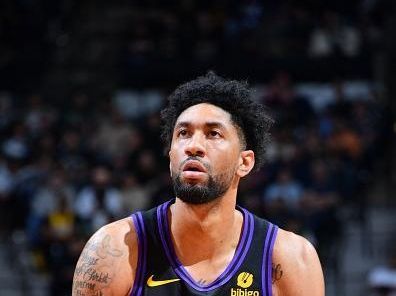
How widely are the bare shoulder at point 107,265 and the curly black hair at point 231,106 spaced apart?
0.63 m

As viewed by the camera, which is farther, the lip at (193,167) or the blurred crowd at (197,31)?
the blurred crowd at (197,31)

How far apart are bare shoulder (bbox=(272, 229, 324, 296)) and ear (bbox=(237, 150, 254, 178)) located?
40 centimetres

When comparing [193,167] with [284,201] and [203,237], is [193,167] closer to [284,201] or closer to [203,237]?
[203,237]

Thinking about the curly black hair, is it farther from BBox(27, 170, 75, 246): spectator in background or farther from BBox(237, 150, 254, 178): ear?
BBox(27, 170, 75, 246): spectator in background

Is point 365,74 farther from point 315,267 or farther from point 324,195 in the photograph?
point 315,267

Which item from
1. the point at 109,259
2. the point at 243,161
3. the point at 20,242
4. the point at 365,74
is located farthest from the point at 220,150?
the point at 365,74

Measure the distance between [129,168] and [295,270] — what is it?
7.74 m

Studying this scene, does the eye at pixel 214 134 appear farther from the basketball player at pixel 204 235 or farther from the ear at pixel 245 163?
the ear at pixel 245 163

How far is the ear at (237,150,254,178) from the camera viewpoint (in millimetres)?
5004

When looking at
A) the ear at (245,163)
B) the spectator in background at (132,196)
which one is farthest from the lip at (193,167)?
the spectator in background at (132,196)

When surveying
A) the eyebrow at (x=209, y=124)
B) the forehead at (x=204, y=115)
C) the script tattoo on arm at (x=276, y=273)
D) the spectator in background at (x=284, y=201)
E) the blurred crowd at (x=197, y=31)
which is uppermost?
the blurred crowd at (x=197, y=31)

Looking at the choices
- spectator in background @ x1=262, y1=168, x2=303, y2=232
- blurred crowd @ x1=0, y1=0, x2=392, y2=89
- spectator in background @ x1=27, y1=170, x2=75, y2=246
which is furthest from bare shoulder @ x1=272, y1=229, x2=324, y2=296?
blurred crowd @ x1=0, y1=0, x2=392, y2=89

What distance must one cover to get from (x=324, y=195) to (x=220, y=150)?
7.02 meters

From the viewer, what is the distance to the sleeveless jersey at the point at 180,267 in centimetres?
479
